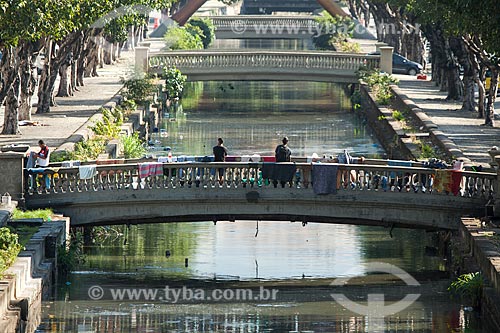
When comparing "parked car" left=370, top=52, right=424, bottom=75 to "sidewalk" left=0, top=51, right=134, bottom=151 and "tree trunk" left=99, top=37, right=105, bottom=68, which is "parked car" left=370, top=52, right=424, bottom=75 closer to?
"sidewalk" left=0, top=51, right=134, bottom=151

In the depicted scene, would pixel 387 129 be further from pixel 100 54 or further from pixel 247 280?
pixel 100 54

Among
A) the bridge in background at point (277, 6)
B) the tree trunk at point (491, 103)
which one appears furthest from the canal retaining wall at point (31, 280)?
the bridge in background at point (277, 6)

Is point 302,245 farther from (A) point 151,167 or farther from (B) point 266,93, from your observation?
(B) point 266,93

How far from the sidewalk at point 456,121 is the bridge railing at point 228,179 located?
324 inches

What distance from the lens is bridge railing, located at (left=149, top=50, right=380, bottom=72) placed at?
73688 millimetres

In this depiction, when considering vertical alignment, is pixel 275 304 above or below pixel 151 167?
below

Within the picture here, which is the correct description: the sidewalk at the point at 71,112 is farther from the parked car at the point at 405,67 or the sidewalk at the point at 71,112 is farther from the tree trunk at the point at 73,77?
the parked car at the point at 405,67

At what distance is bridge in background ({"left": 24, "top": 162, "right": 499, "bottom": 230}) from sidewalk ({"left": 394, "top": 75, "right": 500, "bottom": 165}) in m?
8.26

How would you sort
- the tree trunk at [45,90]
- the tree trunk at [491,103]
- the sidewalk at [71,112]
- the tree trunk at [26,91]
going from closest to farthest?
the sidewalk at [71,112] < the tree trunk at [26,91] < the tree trunk at [491,103] < the tree trunk at [45,90]

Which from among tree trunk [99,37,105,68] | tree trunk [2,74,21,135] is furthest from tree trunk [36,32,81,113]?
tree trunk [99,37,105,68]

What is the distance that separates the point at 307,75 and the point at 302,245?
3616cm

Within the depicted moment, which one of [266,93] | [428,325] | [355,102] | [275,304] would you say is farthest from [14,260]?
[266,93]

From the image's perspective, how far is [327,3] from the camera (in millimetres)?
111625

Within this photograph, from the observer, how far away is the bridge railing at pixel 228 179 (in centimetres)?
3481
